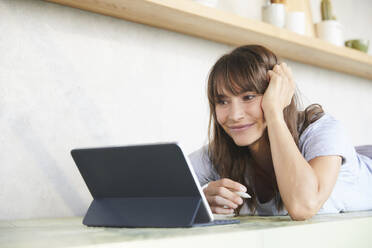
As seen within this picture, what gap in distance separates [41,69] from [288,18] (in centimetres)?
A: 109

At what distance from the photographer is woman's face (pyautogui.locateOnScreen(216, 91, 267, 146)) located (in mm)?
1224

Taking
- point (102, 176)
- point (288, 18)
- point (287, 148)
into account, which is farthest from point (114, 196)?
point (288, 18)

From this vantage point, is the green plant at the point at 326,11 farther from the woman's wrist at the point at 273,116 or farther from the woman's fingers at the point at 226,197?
the woman's fingers at the point at 226,197

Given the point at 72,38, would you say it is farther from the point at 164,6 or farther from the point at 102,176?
the point at 102,176

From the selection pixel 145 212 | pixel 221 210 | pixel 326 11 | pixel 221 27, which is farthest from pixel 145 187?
pixel 326 11

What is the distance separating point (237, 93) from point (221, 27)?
527 mm

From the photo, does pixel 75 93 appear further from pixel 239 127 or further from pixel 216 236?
pixel 216 236

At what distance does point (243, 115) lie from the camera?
123cm

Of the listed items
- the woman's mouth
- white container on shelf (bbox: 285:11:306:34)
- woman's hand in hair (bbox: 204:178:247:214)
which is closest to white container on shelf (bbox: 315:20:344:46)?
white container on shelf (bbox: 285:11:306:34)

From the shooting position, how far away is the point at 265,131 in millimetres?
1314

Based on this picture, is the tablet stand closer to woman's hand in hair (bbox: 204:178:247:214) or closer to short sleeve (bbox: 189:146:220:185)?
woman's hand in hair (bbox: 204:178:247:214)

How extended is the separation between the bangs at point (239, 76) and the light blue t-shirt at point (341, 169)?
197 millimetres

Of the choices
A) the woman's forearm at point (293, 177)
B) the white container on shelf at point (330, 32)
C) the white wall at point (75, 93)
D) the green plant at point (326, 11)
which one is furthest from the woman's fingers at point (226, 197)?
the green plant at point (326, 11)

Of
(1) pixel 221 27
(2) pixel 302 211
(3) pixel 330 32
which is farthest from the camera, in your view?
(3) pixel 330 32
